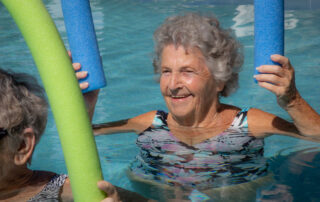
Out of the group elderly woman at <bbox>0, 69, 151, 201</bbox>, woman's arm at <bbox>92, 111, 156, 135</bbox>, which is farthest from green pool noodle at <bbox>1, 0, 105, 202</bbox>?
woman's arm at <bbox>92, 111, 156, 135</bbox>

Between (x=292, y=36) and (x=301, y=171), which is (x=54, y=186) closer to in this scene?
(x=301, y=171)

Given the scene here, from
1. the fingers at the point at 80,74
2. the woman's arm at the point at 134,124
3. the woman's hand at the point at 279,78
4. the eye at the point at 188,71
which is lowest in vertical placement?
the woman's arm at the point at 134,124

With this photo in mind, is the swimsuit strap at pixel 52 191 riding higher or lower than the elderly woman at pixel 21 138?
lower

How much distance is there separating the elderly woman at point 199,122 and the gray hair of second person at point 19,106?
2.56 ft

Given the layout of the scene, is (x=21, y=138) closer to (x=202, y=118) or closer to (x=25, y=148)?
(x=25, y=148)

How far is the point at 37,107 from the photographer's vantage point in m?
2.57

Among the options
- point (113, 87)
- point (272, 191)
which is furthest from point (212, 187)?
point (113, 87)

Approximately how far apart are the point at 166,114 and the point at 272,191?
3.59 feet

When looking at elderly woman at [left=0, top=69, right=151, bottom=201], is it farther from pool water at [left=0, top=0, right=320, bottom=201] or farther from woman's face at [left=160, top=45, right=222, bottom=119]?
pool water at [left=0, top=0, right=320, bottom=201]

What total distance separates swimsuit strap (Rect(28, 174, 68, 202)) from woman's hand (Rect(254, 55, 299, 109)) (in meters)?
1.29

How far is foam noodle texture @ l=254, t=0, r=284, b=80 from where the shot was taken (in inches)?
101

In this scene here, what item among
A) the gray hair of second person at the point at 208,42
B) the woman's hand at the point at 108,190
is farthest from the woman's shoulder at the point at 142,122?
the woman's hand at the point at 108,190

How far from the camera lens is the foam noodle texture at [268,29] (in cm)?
255

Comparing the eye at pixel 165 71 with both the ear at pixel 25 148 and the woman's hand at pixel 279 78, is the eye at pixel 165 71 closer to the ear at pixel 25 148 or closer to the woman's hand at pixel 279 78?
the woman's hand at pixel 279 78
